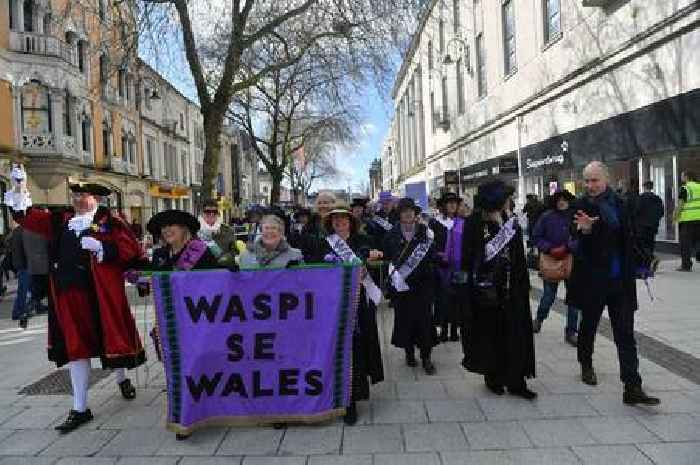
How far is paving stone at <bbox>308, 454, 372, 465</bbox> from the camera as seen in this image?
3841mm

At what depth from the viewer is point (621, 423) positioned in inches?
169

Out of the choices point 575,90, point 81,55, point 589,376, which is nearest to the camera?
point 589,376

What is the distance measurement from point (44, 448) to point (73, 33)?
2796 cm

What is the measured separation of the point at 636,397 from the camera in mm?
4621

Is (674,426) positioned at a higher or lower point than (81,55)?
lower

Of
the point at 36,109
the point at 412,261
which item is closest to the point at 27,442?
the point at 412,261

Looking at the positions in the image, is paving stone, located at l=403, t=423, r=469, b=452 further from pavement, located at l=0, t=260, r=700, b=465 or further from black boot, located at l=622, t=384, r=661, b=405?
black boot, located at l=622, t=384, r=661, b=405

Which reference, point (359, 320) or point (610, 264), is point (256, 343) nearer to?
point (359, 320)

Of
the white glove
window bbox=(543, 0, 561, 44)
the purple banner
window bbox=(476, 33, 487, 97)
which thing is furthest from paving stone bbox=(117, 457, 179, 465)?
window bbox=(476, 33, 487, 97)

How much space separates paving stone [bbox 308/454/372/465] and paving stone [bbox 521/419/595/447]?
1138 millimetres

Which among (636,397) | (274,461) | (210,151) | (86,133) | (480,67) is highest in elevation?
(480,67)

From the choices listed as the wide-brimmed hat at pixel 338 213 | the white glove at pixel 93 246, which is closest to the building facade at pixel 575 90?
the wide-brimmed hat at pixel 338 213

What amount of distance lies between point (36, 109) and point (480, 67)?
1995 cm

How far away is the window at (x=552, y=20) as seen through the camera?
18.9 metres
